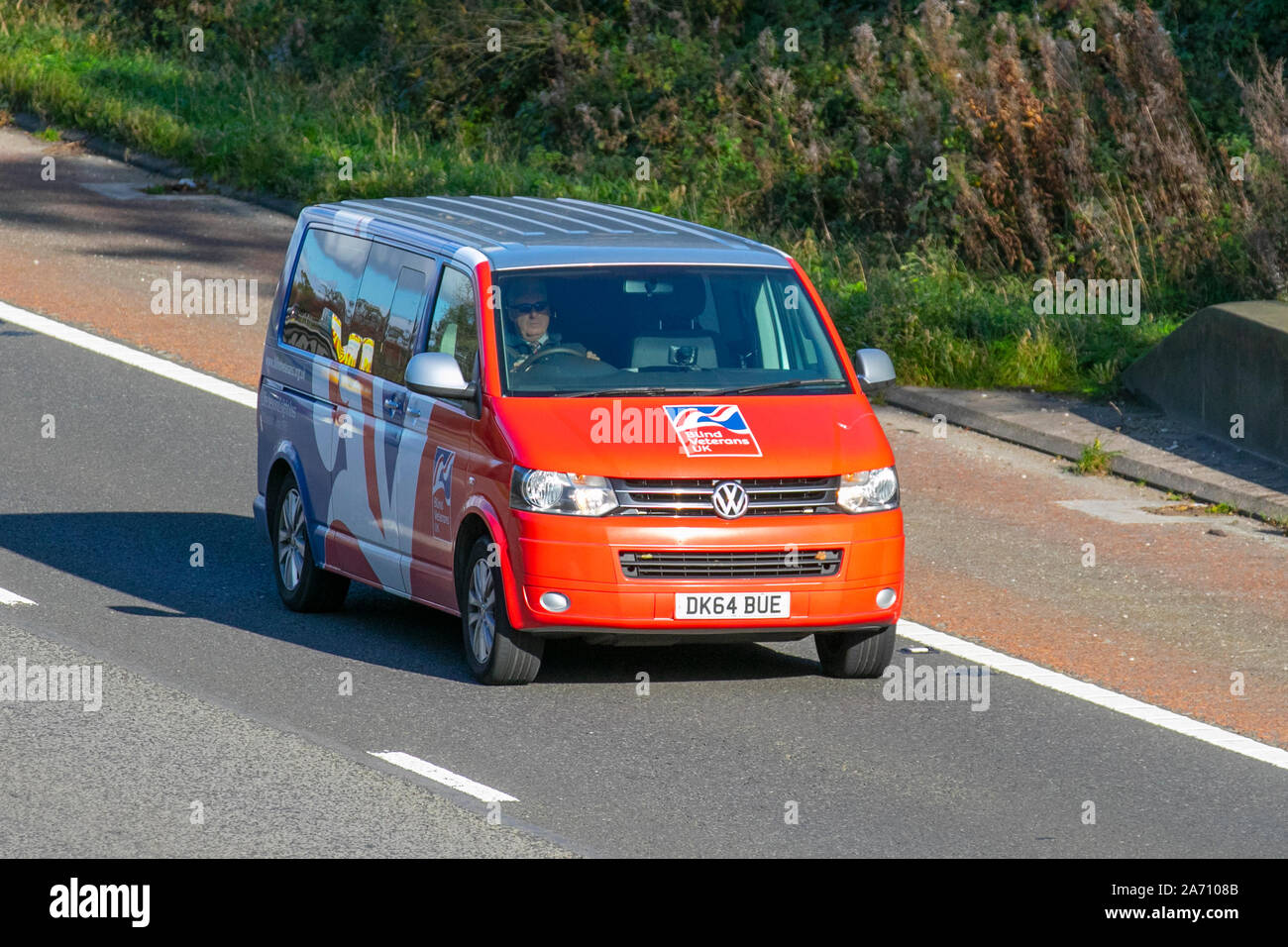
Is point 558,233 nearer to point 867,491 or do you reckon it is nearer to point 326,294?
point 326,294

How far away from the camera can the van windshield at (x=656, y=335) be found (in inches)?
383

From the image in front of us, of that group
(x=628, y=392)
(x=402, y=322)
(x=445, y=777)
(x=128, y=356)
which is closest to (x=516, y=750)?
(x=445, y=777)

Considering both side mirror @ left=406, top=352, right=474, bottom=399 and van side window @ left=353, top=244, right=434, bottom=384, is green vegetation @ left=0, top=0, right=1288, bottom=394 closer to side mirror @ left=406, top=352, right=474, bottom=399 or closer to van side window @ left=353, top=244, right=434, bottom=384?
van side window @ left=353, top=244, right=434, bottom=384

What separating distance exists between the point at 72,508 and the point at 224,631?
111 inches

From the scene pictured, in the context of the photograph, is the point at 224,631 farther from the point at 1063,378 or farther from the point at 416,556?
the point at 1063,378

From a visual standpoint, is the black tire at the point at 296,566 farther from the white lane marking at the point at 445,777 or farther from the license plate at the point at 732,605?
the white lane marking at the point at 445,777

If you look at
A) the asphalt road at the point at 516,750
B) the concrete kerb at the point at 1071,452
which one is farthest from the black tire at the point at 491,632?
the concrete kerb at the point at 1071,452

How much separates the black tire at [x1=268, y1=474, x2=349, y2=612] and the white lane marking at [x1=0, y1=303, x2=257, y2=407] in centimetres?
470

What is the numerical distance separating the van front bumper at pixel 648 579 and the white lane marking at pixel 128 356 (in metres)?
7.40

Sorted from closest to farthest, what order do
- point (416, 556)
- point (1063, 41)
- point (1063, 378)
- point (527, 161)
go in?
point (416, 556) < point (1063, 378) < point (1063, 41) < point (527, 161)

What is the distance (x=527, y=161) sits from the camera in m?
25.4

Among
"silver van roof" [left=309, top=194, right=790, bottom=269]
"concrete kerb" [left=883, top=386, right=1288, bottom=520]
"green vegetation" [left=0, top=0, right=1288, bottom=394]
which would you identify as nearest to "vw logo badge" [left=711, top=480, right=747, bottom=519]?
"silver van roof" [left=309, top=194, right=790, bottom=269]

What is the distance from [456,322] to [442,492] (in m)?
0.81

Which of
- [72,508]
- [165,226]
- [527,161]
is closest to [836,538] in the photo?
[72,508]
